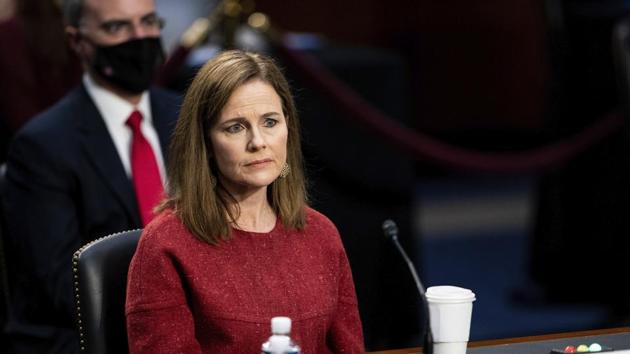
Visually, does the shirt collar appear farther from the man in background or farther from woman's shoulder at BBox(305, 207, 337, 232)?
woman's shoulder at BBox(305, 207, 337, 232)

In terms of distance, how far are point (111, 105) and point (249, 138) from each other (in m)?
1.39

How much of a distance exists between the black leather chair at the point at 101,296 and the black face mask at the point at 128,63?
1088 mm

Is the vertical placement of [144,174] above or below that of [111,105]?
below

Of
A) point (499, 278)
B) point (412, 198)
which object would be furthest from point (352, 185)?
point (499, 278)

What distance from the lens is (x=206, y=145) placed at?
2516 millimetres

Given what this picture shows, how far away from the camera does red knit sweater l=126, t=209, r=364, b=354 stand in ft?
7.93

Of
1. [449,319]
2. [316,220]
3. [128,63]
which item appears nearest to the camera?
[449,319]

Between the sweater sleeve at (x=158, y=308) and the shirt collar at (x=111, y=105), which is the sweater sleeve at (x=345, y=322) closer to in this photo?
the sweater sleeve at (x=158, y=308)

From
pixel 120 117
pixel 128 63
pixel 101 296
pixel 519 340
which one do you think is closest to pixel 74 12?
pixel 128 63

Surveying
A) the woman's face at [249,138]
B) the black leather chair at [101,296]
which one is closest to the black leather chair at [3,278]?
the black leather chair at [101,296]

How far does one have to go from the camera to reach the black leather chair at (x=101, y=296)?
2666 millimetres

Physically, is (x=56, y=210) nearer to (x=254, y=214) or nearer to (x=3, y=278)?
(x=3, y=278)

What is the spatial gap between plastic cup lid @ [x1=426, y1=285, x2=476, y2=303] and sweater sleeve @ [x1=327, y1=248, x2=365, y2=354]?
270 mm

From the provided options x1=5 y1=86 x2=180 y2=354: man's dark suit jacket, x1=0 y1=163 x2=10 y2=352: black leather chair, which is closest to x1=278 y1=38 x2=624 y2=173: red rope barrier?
x1=5 y1=86 x2=180 y2=354: man's dark suit jacket
